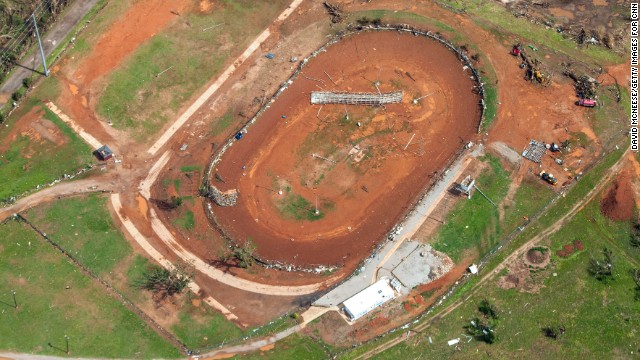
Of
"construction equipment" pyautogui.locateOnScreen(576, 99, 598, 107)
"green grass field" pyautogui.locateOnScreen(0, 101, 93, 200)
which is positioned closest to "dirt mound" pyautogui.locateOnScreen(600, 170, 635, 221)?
"construction equipment" pyautogui.locateOnScreen(576, 99, 598, 107)

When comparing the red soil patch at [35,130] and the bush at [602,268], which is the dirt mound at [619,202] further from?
the red soil patch at [35,130]

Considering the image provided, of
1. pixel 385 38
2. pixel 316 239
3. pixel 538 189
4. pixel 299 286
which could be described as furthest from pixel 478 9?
pixel 299 286

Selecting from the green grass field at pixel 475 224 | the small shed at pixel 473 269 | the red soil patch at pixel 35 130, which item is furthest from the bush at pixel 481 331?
the red soil patch at pixel 35 130

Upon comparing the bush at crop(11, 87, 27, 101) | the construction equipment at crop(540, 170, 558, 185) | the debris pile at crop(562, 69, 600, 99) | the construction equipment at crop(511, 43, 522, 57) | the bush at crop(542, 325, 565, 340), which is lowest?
the bush at crop(542, 325, 565, 340)

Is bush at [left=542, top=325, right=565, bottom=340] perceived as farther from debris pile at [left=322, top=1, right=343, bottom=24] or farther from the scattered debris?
debris pile at [left=322, top=1, right=343, bottom=24]

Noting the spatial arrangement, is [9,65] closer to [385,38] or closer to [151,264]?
[151,264]

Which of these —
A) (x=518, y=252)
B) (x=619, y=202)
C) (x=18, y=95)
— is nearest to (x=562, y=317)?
(x=518, y=252)
